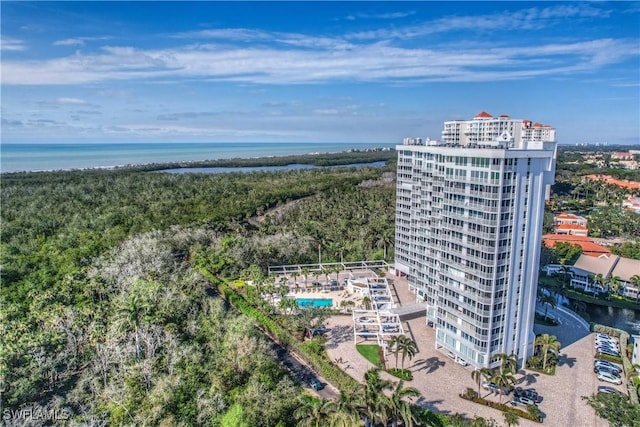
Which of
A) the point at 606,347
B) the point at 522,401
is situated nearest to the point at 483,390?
the point at 522,401

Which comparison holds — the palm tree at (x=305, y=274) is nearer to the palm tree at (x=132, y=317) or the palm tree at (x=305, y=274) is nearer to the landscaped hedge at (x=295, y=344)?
the landscaped hedge at (x=295, y=344)

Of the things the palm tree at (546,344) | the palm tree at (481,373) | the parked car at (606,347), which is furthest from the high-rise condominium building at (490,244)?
the parked car at (606,347)

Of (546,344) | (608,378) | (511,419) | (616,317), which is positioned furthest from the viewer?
(616,317)

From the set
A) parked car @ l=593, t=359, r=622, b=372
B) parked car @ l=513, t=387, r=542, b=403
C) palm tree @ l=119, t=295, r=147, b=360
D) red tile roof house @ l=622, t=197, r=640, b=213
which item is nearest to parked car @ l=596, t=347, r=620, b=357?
parked car @ l=593, t=359, r=622, b=372

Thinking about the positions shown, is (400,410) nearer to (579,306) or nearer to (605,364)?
(605,364)

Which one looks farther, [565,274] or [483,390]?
[565,274]
